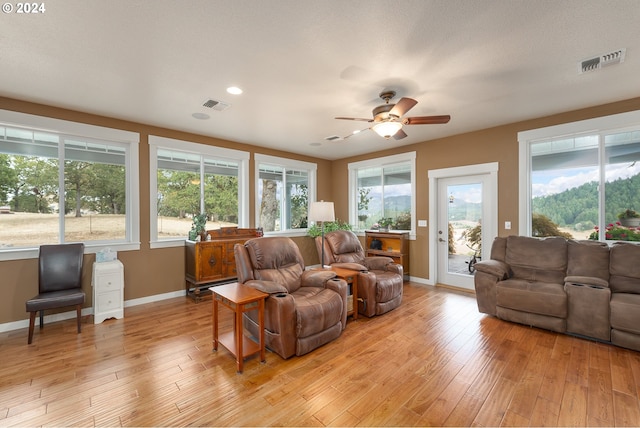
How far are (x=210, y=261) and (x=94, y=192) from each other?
192 centimetres

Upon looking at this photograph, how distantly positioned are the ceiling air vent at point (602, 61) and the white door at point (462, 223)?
202 centimetres

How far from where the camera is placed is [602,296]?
9.53ft

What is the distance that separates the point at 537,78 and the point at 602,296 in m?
2.40

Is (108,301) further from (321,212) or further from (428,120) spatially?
(428,120)

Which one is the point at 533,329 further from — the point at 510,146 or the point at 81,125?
the point at 81,125

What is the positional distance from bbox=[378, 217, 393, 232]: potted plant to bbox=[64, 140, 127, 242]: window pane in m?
4.67

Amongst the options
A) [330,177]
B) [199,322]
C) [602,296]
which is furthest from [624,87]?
[199,322]

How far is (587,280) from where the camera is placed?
3129mm

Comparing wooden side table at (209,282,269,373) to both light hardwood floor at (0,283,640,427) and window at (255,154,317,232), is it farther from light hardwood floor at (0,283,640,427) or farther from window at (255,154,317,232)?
window at (255,154,317,232)

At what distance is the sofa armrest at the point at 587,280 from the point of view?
3047mm

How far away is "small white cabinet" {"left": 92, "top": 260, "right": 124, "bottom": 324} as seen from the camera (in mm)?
3547

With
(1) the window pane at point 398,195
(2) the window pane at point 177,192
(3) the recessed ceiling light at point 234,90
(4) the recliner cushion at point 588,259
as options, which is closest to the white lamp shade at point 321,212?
(3) the recessed ceiling light at point 234,90

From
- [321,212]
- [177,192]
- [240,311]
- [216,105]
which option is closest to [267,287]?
[240,311]

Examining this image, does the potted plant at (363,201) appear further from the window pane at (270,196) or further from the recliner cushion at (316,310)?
the recliner cushion at (316,310)
